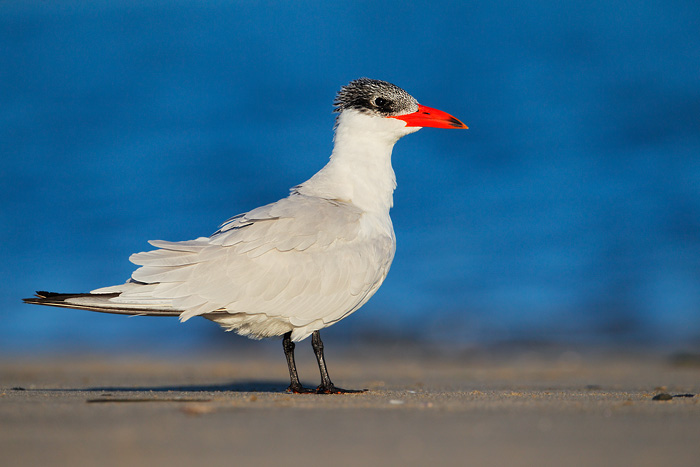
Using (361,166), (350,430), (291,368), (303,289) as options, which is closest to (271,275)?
(303,289)

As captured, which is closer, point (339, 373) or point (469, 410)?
point (469, 410)

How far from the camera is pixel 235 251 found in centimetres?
511

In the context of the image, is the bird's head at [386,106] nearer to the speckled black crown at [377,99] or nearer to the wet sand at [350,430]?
the speckled black crown at [377,99]

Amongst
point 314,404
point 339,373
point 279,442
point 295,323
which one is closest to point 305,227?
point 295,323

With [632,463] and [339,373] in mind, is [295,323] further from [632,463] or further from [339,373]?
[339,373]

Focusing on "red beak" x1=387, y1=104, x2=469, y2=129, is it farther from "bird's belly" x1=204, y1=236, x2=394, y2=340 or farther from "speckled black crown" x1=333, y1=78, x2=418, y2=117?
"bird's belly" x1=204, y1=236, x2=394, y2=340

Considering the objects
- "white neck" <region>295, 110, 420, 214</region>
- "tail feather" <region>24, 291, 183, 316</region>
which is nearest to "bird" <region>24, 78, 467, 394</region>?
"tail feather" <region>24, 291, 183, 316</region>

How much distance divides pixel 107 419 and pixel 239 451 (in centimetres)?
91

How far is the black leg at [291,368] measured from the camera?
5252 millimetres

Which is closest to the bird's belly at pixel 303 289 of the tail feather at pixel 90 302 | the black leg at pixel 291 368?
the black leg at pixel 291 368

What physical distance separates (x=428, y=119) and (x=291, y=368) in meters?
2.49

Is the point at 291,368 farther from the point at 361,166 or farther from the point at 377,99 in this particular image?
the point at 377,99

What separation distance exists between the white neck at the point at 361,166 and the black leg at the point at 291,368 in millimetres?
1148

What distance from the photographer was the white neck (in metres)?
5.85
